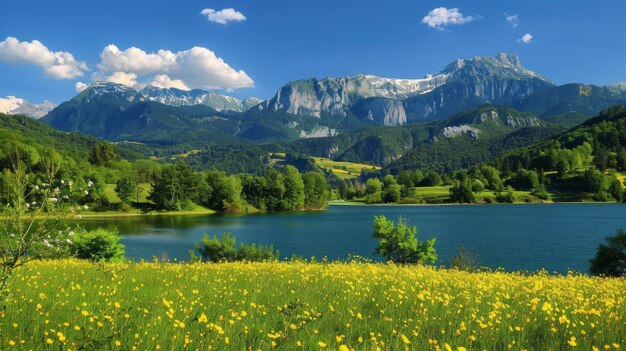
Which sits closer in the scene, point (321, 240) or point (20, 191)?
point (20, 191)

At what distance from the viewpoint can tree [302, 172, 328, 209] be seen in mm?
171250

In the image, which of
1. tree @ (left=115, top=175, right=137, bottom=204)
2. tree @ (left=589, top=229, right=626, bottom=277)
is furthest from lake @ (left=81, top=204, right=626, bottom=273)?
tree @ (left=115, top=175, right=137, bottom=204)

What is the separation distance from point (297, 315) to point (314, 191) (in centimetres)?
16543

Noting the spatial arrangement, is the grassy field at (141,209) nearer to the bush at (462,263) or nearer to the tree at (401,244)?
the tree at (401,244)

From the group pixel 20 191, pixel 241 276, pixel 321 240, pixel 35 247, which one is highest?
pixel 20 191

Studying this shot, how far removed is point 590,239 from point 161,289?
253 feet

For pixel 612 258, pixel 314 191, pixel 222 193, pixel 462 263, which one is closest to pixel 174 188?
pixel 222 193

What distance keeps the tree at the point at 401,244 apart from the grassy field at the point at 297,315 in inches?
1073

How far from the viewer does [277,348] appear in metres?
6.00

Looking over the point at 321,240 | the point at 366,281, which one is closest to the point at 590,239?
the point at 321,240

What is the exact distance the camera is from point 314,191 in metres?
172

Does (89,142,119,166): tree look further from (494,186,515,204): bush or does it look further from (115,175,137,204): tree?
(494,186,515,204): bush

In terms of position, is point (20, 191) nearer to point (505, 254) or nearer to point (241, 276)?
point (241, 276)

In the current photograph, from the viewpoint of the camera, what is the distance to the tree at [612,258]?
35.7 metres
